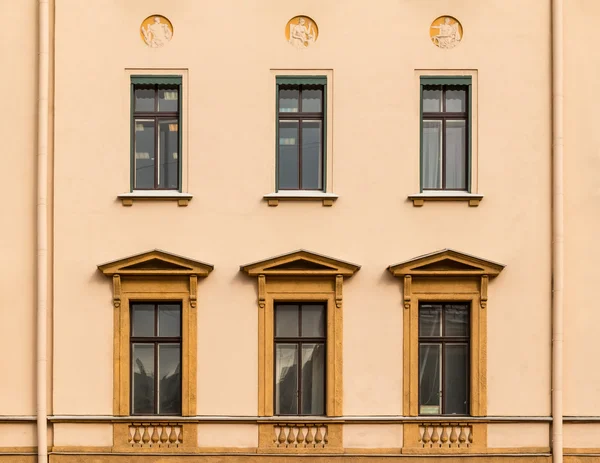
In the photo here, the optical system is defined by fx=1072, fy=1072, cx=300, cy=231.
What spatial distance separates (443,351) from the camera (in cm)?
1916

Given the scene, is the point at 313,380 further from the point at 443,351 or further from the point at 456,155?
the point at 456,155

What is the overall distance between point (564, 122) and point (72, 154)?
28.8 ft

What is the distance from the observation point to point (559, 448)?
18.6 meters

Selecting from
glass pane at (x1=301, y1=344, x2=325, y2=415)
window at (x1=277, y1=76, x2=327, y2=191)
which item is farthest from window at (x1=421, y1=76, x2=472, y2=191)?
glass pane at (x1=301, y1=344, x2=325, y2=415)

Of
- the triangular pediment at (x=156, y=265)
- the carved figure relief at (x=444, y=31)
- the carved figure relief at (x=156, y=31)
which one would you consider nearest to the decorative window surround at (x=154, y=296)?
the triangular pediment at (x=156, y=265)

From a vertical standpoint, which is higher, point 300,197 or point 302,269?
point 300,197

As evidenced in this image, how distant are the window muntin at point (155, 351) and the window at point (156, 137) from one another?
2.24 metres

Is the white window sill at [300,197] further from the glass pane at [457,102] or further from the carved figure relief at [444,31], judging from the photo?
the carved figure relief at [444,31]

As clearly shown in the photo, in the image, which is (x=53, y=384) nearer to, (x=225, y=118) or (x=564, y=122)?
(x=225, y=118)

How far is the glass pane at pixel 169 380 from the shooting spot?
1906 centimetres

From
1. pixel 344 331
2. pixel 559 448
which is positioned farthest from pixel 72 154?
pixel 559 448

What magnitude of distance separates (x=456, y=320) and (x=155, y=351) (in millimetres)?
5404

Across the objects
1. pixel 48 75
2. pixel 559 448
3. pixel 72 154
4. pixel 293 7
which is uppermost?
pixel 293 7

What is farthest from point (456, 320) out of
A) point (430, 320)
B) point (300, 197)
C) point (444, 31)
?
point (444, 31)
